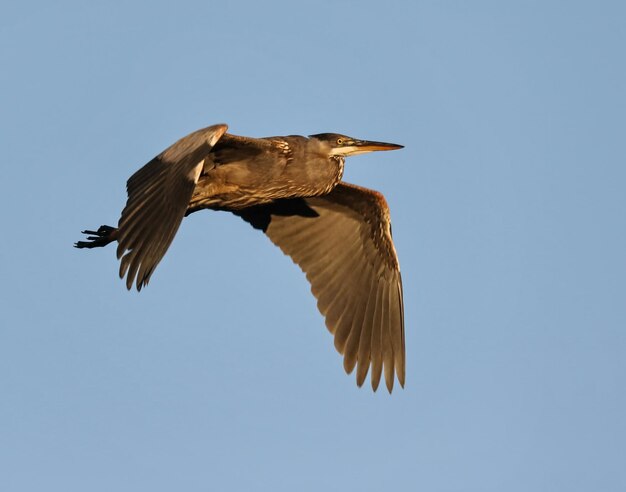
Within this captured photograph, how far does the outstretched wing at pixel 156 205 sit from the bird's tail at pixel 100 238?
1536mm

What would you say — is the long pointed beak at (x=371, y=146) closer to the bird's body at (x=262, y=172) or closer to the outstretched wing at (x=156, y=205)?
the bird's body at (x=262, y=172)

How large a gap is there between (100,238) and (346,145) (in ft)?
8.59

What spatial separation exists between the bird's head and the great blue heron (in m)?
0.01

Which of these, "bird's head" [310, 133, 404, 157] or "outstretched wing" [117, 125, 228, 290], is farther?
"bird's head" [310, 133, 404, 157]

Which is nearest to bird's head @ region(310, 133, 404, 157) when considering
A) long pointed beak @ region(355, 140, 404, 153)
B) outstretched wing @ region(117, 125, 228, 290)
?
long pointed beak @ region(355, 140, 404, 153)

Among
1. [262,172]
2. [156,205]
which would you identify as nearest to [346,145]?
[262,172]

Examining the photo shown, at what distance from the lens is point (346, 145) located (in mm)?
11789

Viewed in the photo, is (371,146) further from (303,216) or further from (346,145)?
(303,216)

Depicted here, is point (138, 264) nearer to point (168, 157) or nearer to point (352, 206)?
point (168, 157)

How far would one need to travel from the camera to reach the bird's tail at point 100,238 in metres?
11.5

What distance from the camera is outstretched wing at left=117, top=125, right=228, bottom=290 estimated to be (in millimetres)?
9000

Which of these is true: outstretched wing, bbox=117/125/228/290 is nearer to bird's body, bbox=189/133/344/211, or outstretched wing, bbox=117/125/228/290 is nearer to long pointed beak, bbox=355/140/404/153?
bird's body, bbox=189/133/344/211

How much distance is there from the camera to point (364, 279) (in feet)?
42.0

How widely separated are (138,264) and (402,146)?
368cm
